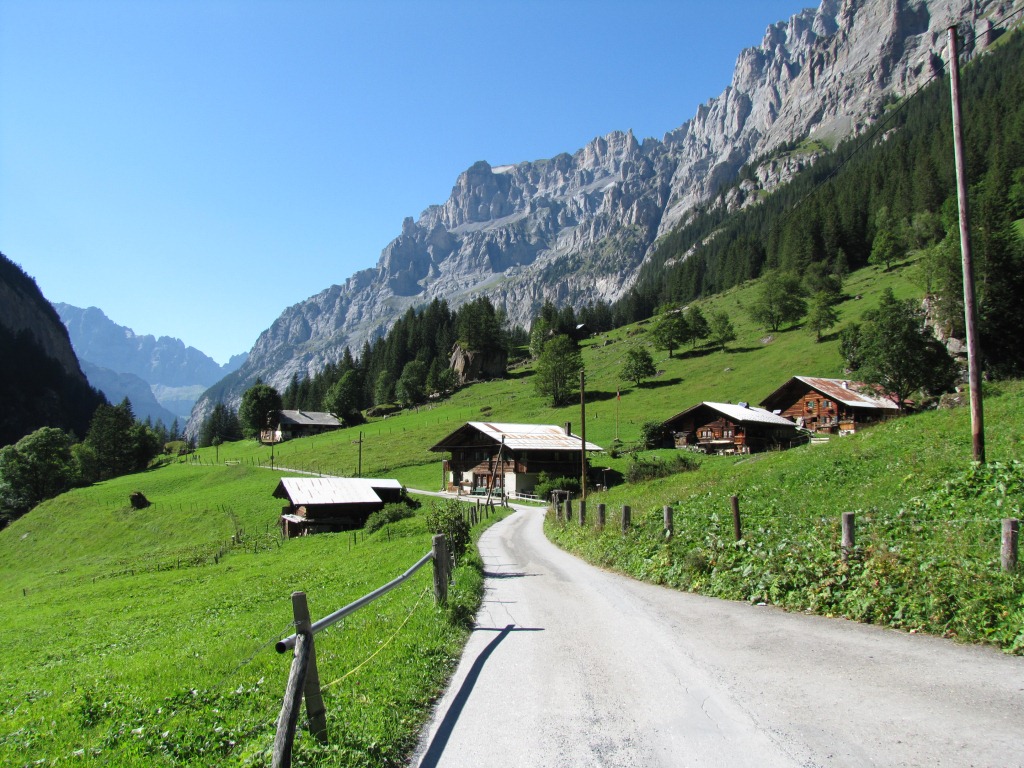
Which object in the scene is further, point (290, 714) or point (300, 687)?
point (300, 687)

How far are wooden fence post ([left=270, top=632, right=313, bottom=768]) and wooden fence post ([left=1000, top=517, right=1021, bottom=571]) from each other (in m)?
10.4

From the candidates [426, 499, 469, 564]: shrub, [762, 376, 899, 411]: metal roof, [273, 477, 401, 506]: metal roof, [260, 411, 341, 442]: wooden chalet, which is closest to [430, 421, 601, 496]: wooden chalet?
[273, 477, 401, 506]: metal roof

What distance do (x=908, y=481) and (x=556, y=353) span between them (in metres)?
87.9

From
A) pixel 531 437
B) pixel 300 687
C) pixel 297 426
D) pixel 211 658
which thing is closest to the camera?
pixel 300 687

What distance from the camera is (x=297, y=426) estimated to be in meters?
130

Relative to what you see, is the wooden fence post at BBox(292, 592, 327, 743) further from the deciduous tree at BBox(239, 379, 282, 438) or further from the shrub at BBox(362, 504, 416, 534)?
the deciduous tree at BBox(239, 379, 282, 438)

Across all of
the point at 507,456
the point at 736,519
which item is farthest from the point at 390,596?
the point at 507,456

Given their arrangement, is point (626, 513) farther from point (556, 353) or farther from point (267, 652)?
point (556, 353)

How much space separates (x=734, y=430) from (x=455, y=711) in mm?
65280

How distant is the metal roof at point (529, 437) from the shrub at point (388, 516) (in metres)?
17.1

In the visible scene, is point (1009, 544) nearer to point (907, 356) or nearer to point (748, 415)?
point (907, 356)

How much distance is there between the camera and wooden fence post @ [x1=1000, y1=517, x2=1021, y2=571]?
9.28 metres

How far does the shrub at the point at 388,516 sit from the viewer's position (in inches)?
1809

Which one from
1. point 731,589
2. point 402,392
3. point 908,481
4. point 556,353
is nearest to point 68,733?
point 731,589
